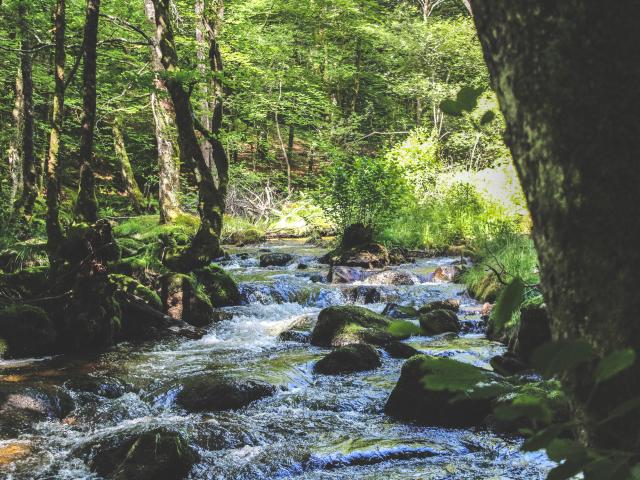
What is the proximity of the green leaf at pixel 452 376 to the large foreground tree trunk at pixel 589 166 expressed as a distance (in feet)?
0.44

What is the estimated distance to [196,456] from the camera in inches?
152

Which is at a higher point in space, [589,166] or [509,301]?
[589,166]

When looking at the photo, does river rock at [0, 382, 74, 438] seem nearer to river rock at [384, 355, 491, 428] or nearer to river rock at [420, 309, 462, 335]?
river rock at [384, 355, 491, 428]

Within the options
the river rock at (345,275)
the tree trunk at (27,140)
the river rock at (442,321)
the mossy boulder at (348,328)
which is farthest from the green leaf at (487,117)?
the tree trunk at (27,140)

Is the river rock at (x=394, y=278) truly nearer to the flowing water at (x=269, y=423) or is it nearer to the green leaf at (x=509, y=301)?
the flowing water at (x=269, y=423)

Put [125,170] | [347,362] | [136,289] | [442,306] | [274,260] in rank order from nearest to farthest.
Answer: [347,362]
[136,289]
[442,306]
[274,260]
[125,170]

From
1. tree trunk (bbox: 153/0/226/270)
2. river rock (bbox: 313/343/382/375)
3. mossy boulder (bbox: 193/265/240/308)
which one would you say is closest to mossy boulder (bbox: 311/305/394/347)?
river rock (bbox: 313/343/382/375)

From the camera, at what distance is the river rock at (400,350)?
21.0 feet

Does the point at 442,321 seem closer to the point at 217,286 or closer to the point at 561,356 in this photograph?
the point at 217,286

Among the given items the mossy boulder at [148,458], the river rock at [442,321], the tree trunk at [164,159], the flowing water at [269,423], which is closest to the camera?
the mossy boulder at [148,458]

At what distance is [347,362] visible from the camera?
5.90 meters

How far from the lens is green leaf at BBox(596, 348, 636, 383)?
20.2 inches

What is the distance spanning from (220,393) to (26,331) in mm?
3024

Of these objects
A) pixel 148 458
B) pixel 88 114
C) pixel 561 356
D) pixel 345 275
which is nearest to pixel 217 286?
pixel 345 275
